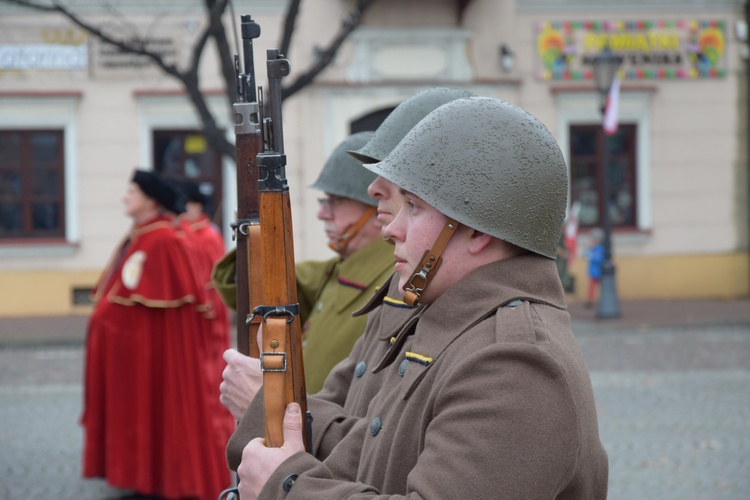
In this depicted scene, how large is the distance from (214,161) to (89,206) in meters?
1.93

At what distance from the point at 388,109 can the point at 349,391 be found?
14253 millimetres

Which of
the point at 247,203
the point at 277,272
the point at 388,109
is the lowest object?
the point at 277,272

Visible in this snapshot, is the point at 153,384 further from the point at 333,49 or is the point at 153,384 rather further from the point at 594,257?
the point at 594,257

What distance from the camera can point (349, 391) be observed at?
2623 mm

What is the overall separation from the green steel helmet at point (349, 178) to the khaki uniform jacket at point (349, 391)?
0.92 m

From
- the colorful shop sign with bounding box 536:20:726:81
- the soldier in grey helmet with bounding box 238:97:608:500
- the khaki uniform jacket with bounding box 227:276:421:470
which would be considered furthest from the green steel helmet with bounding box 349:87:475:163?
the colorful shop sign with bounding box 536:20:726:81

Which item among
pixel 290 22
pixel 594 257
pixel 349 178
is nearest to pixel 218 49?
pixel 290 22

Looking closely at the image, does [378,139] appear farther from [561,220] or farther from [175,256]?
[175,256]

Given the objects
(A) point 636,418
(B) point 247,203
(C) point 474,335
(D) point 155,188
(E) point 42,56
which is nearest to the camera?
(C) point 474,335

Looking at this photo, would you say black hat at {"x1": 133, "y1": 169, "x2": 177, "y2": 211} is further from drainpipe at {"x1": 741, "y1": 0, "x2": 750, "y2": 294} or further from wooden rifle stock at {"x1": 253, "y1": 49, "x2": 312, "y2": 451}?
drainpipe at {"x1": 741, "y1": 0, "x2": 750, "y2": 294}

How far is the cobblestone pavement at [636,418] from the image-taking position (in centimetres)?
668

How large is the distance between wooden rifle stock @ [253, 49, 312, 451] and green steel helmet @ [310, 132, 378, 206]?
4.61ft

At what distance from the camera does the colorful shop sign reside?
16.9 meters

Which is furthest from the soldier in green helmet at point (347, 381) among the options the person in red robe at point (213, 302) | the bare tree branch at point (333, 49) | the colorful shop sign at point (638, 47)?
the colorful shop sign at point (638, 47)
